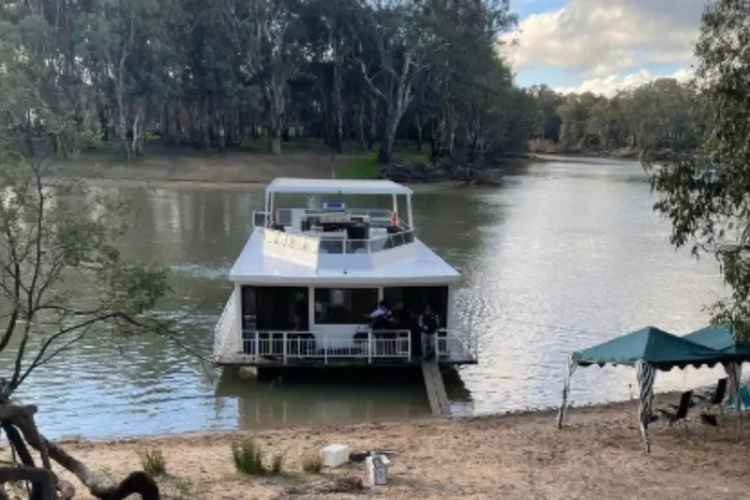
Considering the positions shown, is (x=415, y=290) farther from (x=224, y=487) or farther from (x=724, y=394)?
(x=224, y=487)

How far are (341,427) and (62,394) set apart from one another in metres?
5.81

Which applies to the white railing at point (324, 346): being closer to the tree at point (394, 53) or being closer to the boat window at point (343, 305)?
the boat window at point (343, 305)

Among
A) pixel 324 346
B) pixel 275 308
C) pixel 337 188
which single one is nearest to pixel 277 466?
pixel 324 346

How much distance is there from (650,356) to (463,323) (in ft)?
36.9

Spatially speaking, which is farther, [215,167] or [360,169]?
[360,169]

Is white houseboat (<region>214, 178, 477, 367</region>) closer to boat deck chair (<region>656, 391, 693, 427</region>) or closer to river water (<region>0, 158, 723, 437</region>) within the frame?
river water (<region>0, 158, 723, 437</region>)

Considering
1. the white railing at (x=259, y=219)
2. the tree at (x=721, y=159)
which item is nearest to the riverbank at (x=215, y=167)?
the white railing at (x=259, y=219)

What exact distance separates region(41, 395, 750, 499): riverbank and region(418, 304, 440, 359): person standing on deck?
8.41 ft

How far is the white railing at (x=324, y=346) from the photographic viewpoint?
1734 cm

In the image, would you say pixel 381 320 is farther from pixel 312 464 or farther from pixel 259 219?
pixel 259 219

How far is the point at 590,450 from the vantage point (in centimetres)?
1272

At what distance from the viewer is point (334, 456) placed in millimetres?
11727

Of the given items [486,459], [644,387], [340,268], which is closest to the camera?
Result: [486,459]

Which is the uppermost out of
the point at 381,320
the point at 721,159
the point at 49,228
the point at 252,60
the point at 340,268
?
the point at 252,60
